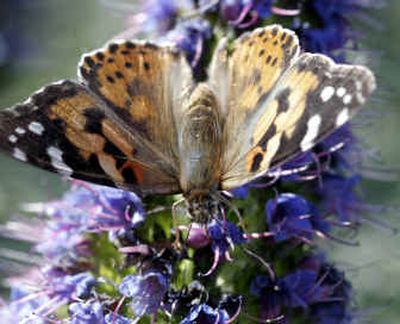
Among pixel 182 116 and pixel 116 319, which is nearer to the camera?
pixel 116 319

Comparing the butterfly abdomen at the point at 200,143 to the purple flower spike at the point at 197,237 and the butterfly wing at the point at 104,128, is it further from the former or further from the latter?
the purple flower spike at the point at 197,237

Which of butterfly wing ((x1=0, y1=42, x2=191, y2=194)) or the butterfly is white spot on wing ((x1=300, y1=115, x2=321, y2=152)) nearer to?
the butterfly

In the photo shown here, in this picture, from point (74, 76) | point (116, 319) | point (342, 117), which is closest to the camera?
point (342, 117)

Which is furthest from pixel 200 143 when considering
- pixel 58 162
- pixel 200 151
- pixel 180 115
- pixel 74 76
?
pixel 74 76

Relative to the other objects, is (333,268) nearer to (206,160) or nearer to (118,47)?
(206,160)

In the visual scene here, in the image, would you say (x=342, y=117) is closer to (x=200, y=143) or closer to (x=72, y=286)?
(x=200, y=143)

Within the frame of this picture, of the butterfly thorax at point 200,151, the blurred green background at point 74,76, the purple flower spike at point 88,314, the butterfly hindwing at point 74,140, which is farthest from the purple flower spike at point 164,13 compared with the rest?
the purple flower spike at point 88,314

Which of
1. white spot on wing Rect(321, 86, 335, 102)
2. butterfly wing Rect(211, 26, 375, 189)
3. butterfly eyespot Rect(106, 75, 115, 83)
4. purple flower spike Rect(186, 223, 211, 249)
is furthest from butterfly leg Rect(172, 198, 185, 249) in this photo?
white spot on wing Rect(321, 86, 335, 102)
